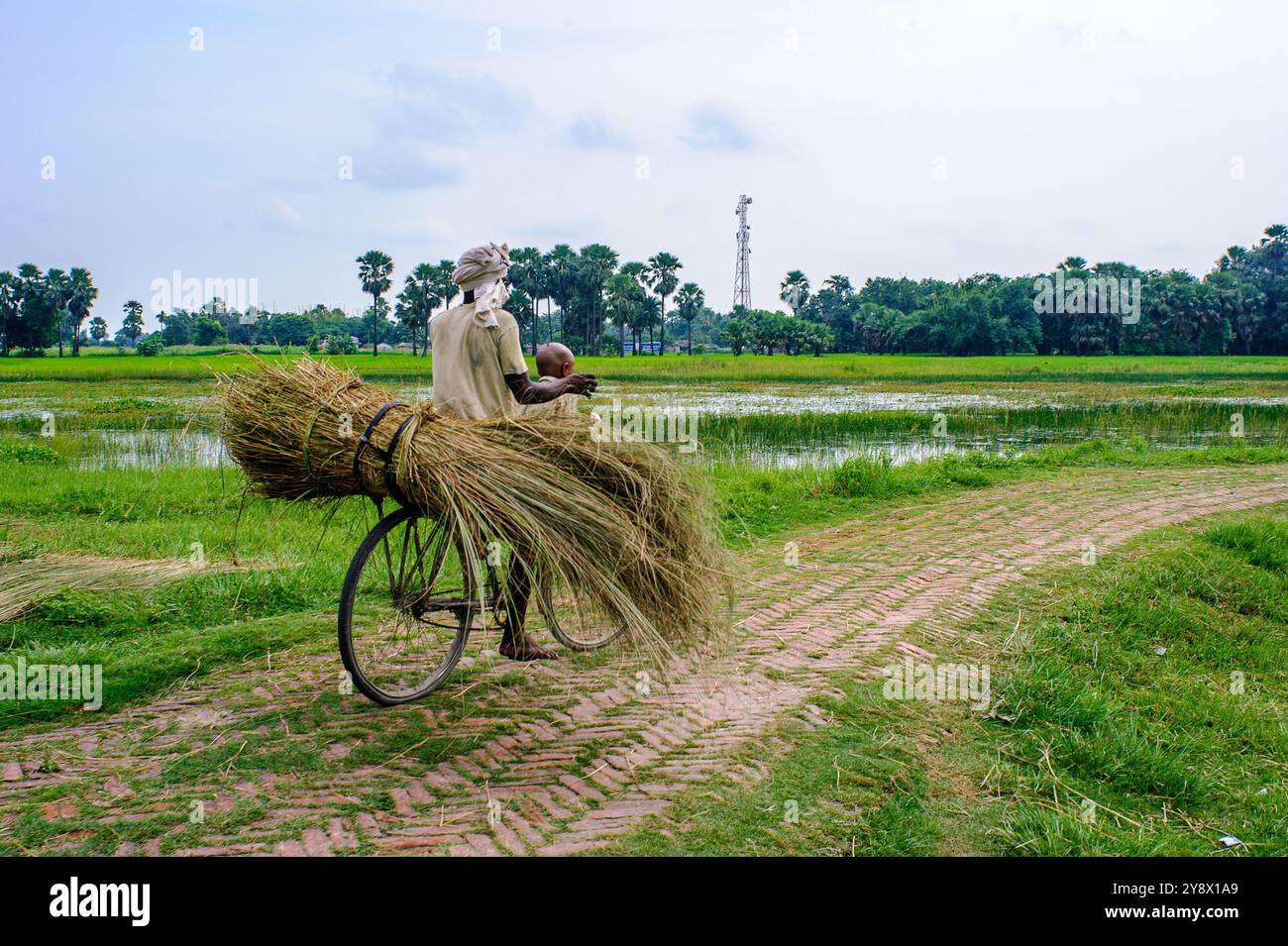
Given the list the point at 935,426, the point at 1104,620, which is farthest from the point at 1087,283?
the point at 1104,620

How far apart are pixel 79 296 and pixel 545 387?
6346 cm

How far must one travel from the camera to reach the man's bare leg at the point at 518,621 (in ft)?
12.4

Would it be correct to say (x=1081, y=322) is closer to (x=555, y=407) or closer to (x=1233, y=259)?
(x=1233, y=259)

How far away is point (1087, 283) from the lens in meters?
64.3

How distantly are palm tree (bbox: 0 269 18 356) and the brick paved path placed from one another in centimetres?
5854

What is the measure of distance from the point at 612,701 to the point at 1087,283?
7007 centimetres

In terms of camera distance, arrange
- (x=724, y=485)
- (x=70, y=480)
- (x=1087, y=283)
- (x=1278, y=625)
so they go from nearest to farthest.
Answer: (x=1278, y=625) < (x=724, y=485) < (x=70, y=480) < (x=1087, y=283)

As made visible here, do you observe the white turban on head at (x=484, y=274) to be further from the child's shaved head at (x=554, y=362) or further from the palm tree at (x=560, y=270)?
the palm tree at (x=560, y=270)

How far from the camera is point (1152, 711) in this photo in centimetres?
456

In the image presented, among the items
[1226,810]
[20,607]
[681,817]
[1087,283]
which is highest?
[1087,283]

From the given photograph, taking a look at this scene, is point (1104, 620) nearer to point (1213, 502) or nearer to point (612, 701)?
point (612, 701)

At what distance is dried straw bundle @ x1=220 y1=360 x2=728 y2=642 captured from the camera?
137 inches

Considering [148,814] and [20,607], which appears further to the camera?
[20,607]

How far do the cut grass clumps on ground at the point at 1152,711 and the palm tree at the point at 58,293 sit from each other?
6080cm
